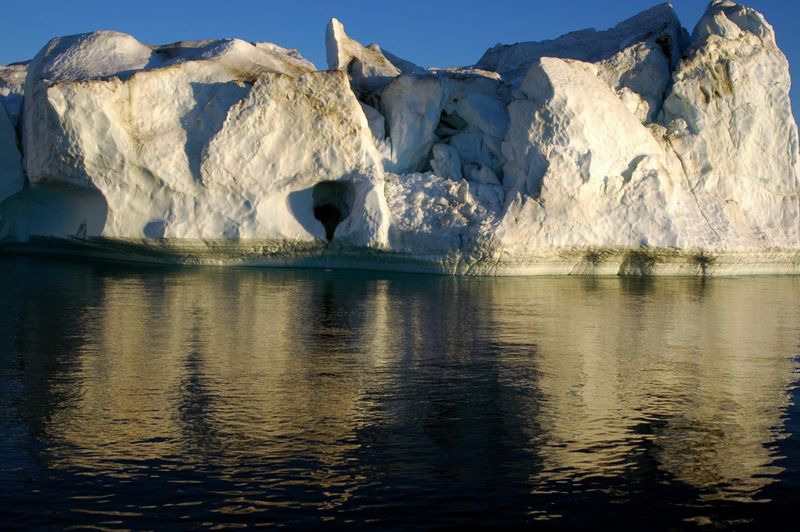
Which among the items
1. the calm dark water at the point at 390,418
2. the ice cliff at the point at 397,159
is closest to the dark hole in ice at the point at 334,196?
the ice cliff at the point at 397,159

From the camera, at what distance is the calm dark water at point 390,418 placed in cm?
500

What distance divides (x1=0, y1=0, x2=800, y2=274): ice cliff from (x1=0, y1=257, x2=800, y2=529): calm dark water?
674cm

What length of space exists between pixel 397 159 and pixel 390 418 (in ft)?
48.4

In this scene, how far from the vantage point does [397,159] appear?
68.7ft

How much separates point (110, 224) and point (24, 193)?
14.6ft

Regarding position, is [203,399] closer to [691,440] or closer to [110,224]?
[691,440]

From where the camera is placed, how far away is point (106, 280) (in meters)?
16.6

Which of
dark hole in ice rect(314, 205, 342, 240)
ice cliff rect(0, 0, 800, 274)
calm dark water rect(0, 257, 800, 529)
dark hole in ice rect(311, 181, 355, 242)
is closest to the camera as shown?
calm dark water rect(0, 257, 800, 529)

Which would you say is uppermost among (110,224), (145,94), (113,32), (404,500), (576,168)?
(113,32)

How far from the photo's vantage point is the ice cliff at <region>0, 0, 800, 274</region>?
19.1 meters

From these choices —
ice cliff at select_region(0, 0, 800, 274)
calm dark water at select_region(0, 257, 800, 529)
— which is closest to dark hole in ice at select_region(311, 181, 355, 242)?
ice cliff at select_region(0, 0, 800, 274)

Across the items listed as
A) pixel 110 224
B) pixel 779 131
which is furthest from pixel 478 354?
pixel 779 131

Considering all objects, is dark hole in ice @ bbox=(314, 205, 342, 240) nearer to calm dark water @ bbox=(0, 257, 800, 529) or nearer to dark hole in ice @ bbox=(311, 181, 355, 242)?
dark hole in ice @ bbox=(311, 181, 355, 242)

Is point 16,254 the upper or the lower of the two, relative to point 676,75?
lower
